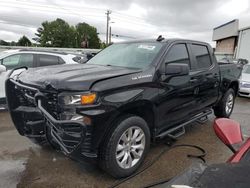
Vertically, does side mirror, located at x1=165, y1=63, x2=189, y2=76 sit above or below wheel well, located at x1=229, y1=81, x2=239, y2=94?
above

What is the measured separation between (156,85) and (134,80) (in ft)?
1.46

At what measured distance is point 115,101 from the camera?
280 cm

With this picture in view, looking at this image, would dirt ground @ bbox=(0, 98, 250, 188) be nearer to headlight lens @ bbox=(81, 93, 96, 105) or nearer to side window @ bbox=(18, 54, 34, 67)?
headlight lens @ bbox=(81, 93, 96, 105)

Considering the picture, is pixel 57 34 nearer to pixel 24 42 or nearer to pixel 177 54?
pixel 24 42

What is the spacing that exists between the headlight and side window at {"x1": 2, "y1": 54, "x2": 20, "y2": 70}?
4549 millimetres

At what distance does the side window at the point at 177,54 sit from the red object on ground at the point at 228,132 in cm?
169

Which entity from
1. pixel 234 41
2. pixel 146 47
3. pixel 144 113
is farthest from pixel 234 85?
pixel 234 41

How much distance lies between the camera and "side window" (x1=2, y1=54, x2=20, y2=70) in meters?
6.54

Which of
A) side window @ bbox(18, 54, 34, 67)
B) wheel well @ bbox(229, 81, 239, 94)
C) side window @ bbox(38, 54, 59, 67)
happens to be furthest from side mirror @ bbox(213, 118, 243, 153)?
side window @ bbox(18, 54, 34, 67)

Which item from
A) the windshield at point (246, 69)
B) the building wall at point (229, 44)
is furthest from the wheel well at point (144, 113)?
the building wall at point (229, 44)

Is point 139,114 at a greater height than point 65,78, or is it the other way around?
point 65,78

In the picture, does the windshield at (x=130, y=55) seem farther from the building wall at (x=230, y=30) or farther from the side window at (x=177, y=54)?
the building wall at (x=230, y=30)

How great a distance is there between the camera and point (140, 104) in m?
3.14

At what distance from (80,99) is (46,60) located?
485cm
